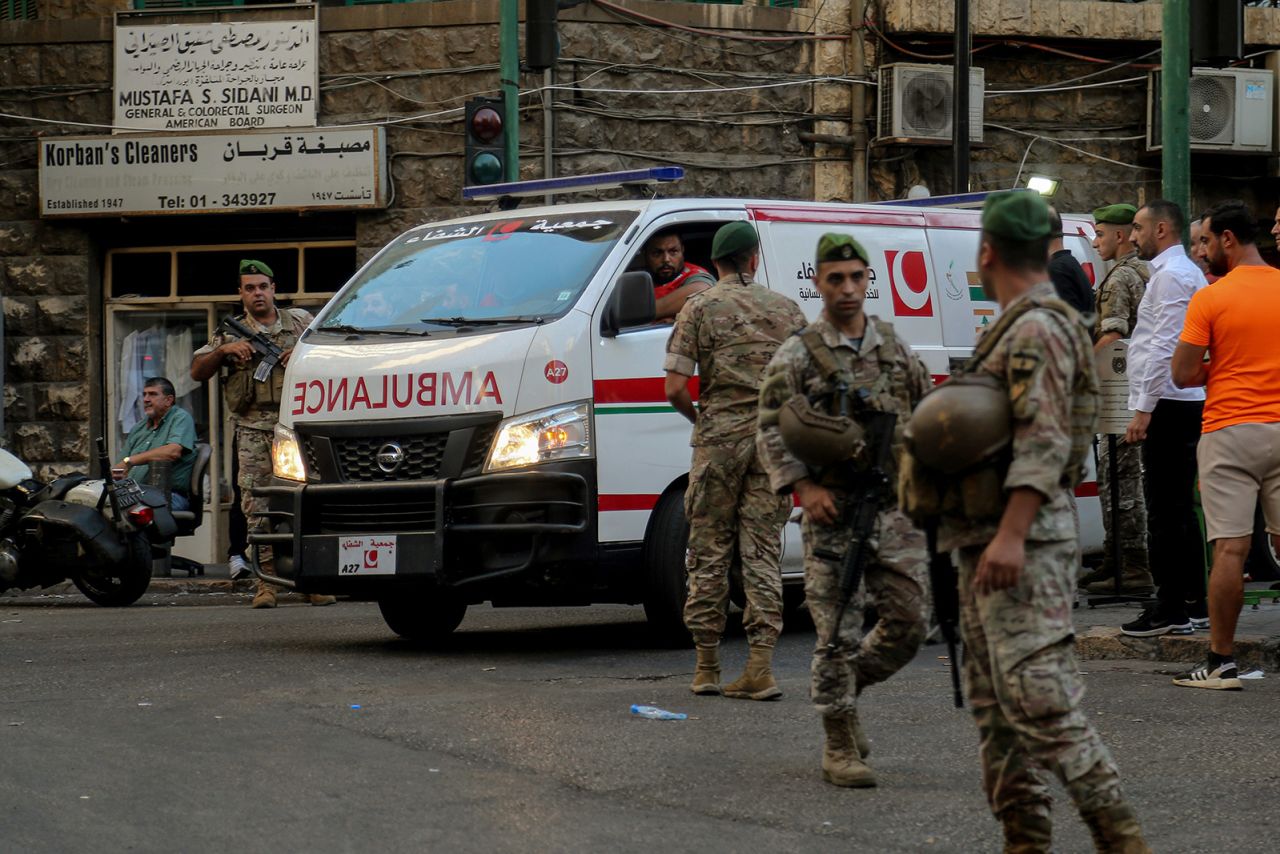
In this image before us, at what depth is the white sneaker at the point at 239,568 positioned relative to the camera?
567 inches

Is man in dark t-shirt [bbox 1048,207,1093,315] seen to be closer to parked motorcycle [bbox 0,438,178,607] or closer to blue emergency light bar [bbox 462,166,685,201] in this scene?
blue emergency light bar [bbox 462,166,685,201]

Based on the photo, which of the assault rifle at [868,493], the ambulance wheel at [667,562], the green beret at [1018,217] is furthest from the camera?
the ambulance wheel at [667,562]

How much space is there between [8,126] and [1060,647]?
14455 mm

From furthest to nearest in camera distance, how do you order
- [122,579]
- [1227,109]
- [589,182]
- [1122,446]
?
[1227,109], [122,579], [1122,446], [589,182]

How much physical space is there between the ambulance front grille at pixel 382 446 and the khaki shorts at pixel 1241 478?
3.39 metres

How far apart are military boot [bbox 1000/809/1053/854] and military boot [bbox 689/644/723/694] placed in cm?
335

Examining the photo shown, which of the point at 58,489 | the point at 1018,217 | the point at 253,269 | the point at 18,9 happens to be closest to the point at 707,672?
the point at 1018,217

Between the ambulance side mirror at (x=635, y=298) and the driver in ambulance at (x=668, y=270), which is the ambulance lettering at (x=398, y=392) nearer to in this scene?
the ambulance side mirror at (x=635, y=298)

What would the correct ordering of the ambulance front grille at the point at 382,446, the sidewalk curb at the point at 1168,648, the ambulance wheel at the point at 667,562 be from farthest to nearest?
the ambulance wheel at the point at 667,562 < the ambulance front grille at the point at 382,446 < the sidewalk curb at the point at 1168,648

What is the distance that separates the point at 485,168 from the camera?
1373 centimetres

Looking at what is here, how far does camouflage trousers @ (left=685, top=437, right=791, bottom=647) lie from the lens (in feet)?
25.6

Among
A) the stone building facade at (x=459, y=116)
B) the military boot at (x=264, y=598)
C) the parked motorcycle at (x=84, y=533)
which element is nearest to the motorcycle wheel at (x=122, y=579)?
the parked motorcycle at (x=84, y=533)

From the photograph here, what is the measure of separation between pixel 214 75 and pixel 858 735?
12233 mm

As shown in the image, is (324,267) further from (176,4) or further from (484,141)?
(484,141)
